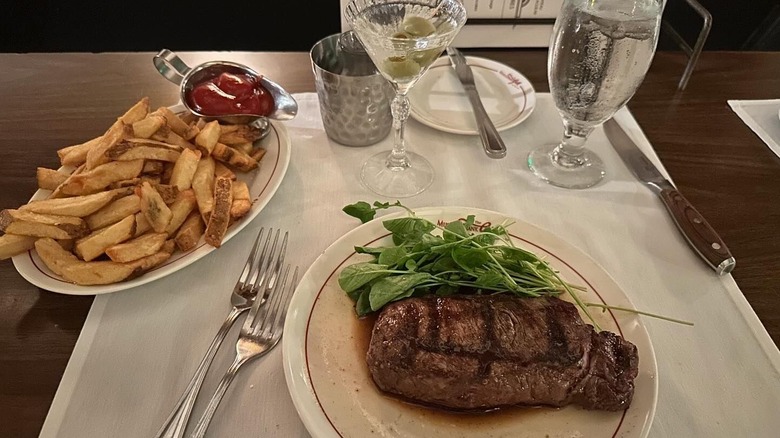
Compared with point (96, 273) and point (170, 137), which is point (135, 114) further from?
point (96, 273)

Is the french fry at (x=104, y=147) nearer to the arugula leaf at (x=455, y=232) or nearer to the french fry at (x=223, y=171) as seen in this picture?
the french fry at (x=223, y=171)

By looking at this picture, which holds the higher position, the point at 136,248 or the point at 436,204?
the point at 136,248

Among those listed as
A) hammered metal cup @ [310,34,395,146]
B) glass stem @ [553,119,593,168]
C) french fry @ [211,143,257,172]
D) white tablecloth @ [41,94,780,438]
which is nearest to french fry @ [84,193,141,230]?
white tablecloth @ [41,94,780,438]

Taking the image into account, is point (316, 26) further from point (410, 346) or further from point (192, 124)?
point (410, 346)

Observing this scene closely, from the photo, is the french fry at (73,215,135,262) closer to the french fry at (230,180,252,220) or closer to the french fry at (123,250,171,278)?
the french fry at (123,250,171,278)

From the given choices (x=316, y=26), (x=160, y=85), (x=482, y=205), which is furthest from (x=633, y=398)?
(x=316, y=26)

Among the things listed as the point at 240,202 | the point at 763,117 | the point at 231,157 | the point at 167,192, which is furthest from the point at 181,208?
the point at 763,117
